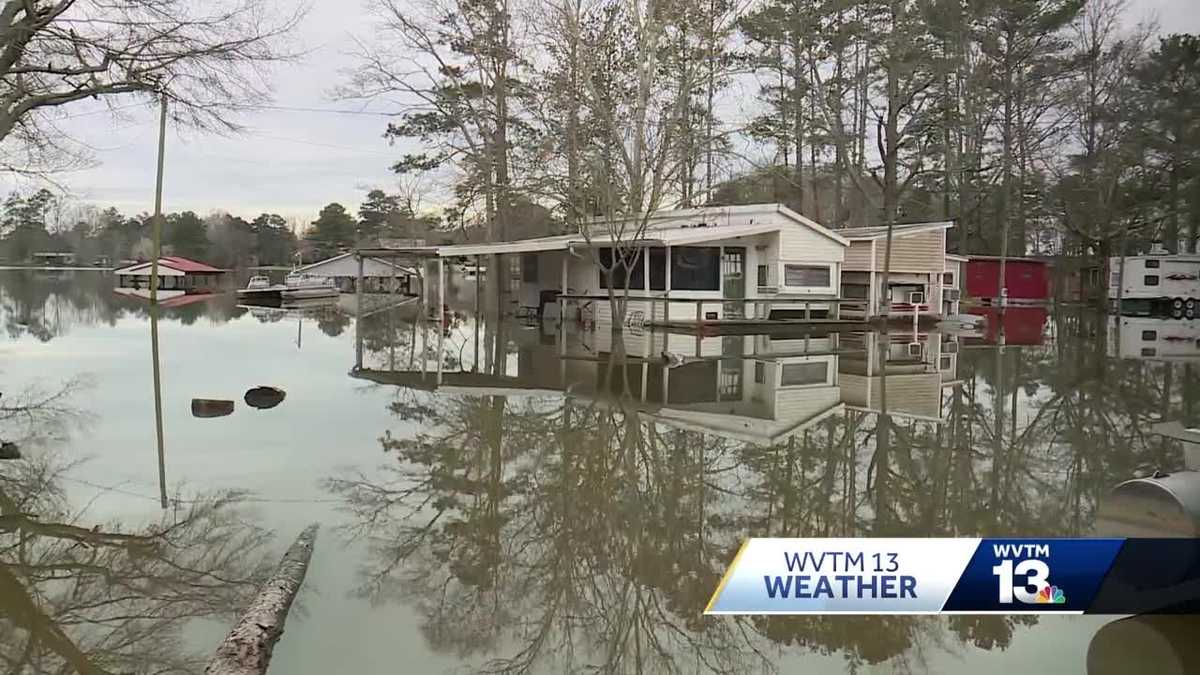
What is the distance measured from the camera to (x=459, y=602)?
5211 mm

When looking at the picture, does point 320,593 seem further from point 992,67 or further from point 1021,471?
point 992,67

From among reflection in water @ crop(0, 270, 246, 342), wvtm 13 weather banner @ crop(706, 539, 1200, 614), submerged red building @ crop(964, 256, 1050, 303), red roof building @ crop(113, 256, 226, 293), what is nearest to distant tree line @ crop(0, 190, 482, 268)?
red roof building @ crop(113, 256, 226, 293)

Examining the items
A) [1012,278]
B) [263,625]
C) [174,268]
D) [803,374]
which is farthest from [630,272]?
[174,268]

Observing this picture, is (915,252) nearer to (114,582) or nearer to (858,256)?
(858,256)

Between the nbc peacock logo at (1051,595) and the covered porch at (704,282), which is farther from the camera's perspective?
the covered porch at (704,282)

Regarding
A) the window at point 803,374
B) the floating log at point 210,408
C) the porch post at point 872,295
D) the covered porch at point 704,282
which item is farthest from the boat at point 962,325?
the floating log at point 210,408

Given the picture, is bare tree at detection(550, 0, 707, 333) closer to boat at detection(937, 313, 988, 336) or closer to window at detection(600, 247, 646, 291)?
window at detection(600, 247, 646, 291)

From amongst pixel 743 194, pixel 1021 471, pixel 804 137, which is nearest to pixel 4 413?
pixel 1021 471

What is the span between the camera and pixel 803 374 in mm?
15859

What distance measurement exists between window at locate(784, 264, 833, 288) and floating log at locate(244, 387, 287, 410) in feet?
54.6

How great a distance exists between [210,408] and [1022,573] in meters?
9.75

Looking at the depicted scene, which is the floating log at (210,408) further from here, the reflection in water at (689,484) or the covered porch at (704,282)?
the covered porch at (704,282)

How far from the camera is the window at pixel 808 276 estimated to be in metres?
25.9

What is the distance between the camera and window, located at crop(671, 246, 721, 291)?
24750 mm
